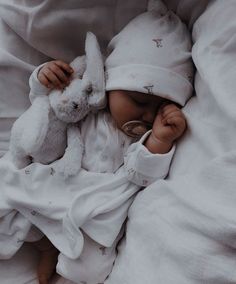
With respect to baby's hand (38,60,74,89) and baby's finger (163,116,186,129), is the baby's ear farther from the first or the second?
baby's finger (163,116,186,129)

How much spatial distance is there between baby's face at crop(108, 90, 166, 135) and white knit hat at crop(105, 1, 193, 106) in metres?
0.02

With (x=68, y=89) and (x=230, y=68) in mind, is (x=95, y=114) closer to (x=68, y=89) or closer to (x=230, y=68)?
(x=68, y=89)

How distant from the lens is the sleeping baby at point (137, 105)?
75 cm

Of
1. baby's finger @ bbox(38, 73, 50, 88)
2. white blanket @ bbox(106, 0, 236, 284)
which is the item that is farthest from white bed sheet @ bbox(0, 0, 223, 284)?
baby's finger @ bbox(38, 73, 50, 88)

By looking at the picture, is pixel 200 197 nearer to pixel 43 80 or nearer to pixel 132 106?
pixel 132 106

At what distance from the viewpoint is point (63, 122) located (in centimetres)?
83

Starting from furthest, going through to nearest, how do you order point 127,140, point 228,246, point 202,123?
point 127,140 → point 202,123 → point 228,246

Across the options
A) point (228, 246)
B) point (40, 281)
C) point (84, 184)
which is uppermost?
point (228, 246)

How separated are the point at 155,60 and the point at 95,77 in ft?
0.40

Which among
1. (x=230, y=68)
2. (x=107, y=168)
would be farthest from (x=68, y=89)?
(x=230, y=68)

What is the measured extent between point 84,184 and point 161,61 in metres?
0.28

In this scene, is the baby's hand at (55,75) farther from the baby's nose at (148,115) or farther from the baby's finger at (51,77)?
the baby's nose at (148,115)

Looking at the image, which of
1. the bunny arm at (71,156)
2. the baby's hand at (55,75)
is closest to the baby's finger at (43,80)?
the baby's hand at (55,75)

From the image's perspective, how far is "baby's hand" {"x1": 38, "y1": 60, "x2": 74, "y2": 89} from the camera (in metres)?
0.79
